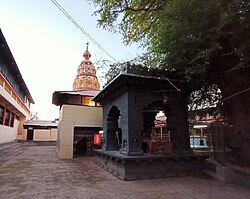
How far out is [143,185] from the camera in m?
5.96

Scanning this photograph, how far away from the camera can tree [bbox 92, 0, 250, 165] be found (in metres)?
5.59

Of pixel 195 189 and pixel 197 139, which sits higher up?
pixel 197 139

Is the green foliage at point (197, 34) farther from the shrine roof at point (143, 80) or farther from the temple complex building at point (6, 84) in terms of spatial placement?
the temple complex building at point (6, 84)

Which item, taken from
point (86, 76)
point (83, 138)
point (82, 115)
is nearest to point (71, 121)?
point (82, 115)

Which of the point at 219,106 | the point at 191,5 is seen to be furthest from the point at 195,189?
the point at 191,5

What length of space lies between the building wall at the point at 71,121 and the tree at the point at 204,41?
7.58 m

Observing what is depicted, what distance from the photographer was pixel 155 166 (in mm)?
7082

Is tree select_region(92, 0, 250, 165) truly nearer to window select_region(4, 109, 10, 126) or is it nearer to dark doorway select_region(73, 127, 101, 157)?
dark doorway select_region(73, 127, 101, 157)

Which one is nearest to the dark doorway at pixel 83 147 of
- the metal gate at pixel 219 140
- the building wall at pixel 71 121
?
the building wall at pixel 71 121

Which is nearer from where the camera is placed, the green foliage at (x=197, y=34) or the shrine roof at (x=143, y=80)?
the green foliage at (x=197, y=34)

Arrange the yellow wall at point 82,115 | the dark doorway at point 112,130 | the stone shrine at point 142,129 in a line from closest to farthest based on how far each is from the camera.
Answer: the stone shrine at point 142,129 → the dark doorway at point 112,130 → the yellow wall at point 82,115

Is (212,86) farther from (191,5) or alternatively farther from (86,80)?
(86,80)

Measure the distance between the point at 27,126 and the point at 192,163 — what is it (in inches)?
1226

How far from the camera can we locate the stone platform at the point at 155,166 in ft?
22.0
